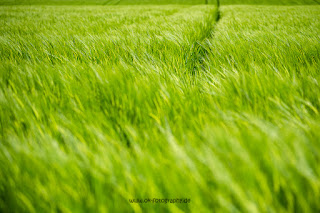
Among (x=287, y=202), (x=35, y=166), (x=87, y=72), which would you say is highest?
(x=87, y=72)

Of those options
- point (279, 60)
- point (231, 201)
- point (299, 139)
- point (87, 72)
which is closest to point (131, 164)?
point (231, 201)

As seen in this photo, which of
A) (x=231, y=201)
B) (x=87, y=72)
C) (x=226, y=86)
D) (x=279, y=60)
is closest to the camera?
(x=231, y=201)

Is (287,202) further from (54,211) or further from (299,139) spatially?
(54,211)

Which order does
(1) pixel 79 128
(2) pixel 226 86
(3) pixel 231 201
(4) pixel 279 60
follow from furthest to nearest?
1. (4) pixel 279 60
2. (2) pixel 226 86
3. (1) pixel 79 128
4. (3) pixel 231 201

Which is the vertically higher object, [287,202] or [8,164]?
[8,164]

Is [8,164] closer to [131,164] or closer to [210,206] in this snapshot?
[131,164]

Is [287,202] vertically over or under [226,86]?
under

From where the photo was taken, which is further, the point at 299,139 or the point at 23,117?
the point at 23,117

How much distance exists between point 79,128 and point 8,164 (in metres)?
0.17

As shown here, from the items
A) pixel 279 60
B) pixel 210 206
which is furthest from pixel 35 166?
pixel 279 60

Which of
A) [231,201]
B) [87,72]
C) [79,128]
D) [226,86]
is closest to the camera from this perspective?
[231,201]

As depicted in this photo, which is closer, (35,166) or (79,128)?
(35,166)

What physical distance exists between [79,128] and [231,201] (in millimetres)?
428

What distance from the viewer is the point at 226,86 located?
2.29 ft
